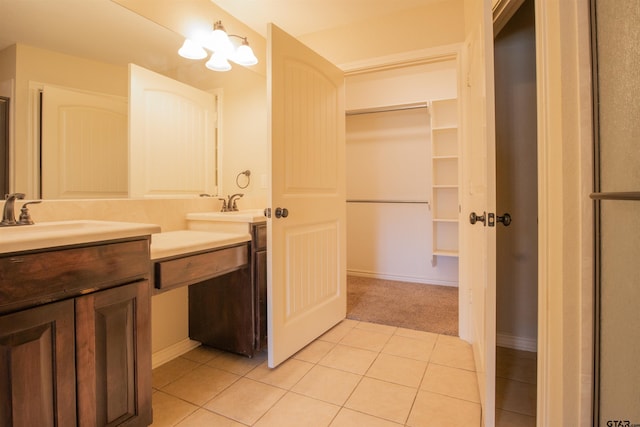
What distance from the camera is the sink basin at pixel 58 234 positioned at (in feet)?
2.97

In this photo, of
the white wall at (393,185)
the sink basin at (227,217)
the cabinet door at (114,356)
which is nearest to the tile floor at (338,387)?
the cabinet door at (114,356)

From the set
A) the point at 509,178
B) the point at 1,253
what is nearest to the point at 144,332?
the point at 1,253

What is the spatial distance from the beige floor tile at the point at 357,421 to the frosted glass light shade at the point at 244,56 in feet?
7.72

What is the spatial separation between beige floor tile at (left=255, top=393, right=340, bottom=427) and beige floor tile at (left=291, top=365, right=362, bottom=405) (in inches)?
1.9

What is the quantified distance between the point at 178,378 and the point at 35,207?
1.11m

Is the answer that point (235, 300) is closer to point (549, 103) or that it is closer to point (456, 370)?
point (456, 370)

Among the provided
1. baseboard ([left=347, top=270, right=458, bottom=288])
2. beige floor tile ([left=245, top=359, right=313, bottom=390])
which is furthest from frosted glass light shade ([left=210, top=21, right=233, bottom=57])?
baseboard ([left=347, top=270, right=458, bottom=288])

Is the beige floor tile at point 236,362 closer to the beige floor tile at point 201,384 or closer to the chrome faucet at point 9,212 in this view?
the beige floor tile at point 201,384

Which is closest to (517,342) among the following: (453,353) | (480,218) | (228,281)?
(453,353)

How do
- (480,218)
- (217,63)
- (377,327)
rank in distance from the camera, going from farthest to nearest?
(377,327) → (217,63) → (480,218)

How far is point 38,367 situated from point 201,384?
2.97 feet

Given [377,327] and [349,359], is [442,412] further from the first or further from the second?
[377,327]

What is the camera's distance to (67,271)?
102cm

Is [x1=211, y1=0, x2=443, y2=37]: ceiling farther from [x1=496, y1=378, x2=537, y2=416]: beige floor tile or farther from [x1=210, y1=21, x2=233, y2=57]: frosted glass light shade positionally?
[x1=496, y1=378, x2=537, y2=416]: beige floor tile
